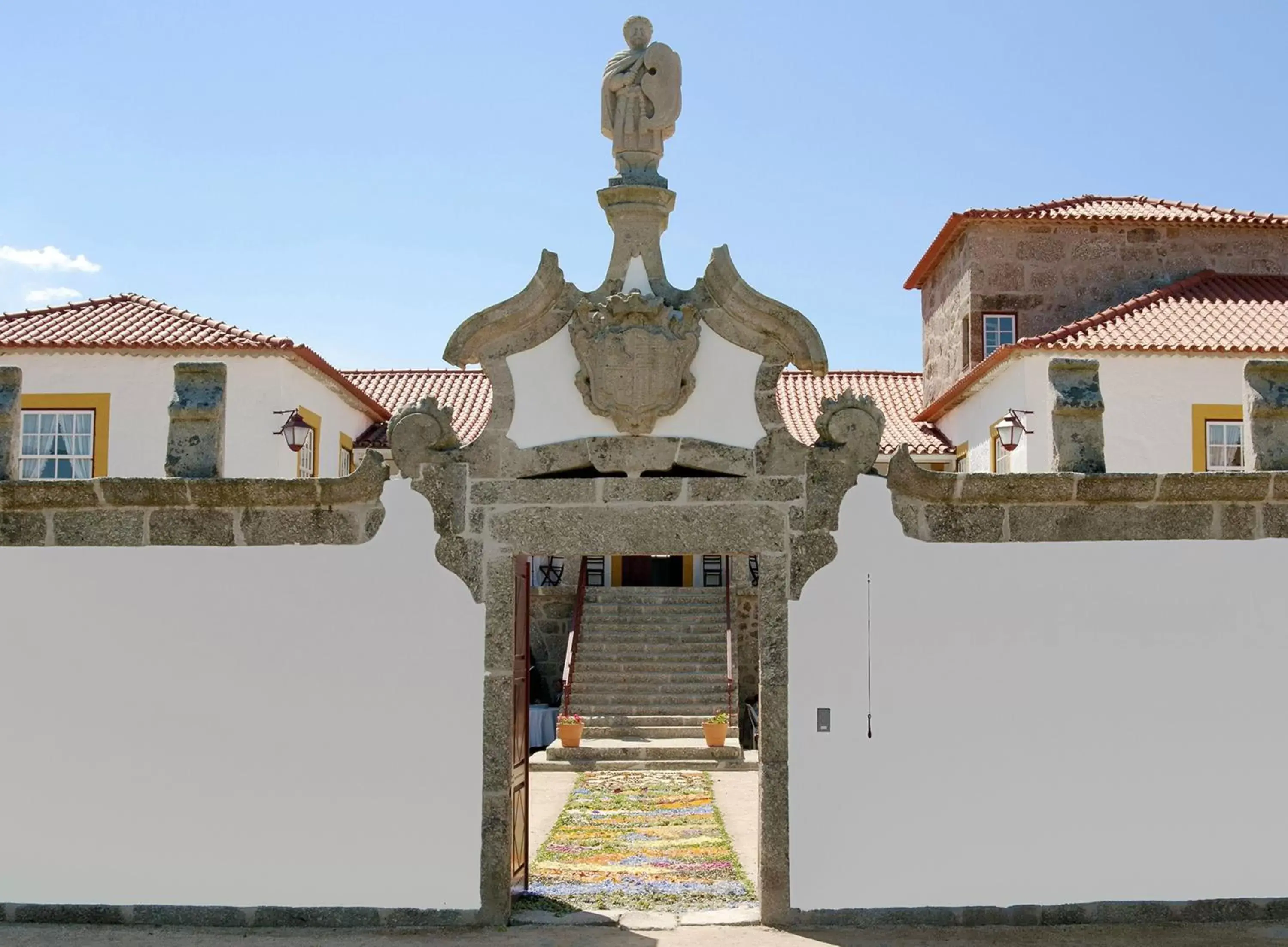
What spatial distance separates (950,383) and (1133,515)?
48.7 ft

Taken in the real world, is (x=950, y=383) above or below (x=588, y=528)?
above

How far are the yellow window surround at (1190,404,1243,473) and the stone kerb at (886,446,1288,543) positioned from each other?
34.0 feet

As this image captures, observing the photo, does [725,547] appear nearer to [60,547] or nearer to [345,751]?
[345,751]

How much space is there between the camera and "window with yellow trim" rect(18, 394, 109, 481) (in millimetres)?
18375

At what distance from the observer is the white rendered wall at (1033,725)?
7543mm

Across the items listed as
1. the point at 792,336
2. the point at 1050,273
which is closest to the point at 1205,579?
the point at 792,336

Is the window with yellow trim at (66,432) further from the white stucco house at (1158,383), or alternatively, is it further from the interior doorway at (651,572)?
the white stucco house at (1158,383)

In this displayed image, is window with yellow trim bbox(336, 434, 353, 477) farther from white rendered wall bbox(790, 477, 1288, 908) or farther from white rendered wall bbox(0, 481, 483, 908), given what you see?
white rendered wall bbox(790, 477, 1288, 908)

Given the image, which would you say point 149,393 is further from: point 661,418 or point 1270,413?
point 1270,413

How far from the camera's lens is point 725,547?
7.61m

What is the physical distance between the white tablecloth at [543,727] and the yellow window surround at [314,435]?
4951mm

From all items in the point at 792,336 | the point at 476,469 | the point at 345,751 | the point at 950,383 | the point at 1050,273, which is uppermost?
the point at 1050,273

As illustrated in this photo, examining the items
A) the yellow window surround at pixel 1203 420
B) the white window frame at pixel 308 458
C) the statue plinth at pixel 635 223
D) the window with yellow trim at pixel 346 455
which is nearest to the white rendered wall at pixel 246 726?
the statue plinth at pixel 635 223

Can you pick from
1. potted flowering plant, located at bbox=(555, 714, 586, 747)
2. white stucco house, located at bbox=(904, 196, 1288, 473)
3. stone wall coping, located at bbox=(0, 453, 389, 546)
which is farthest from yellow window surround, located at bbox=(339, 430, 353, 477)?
stone wall coping, located at bbox=(0, 453, 389, 546)
